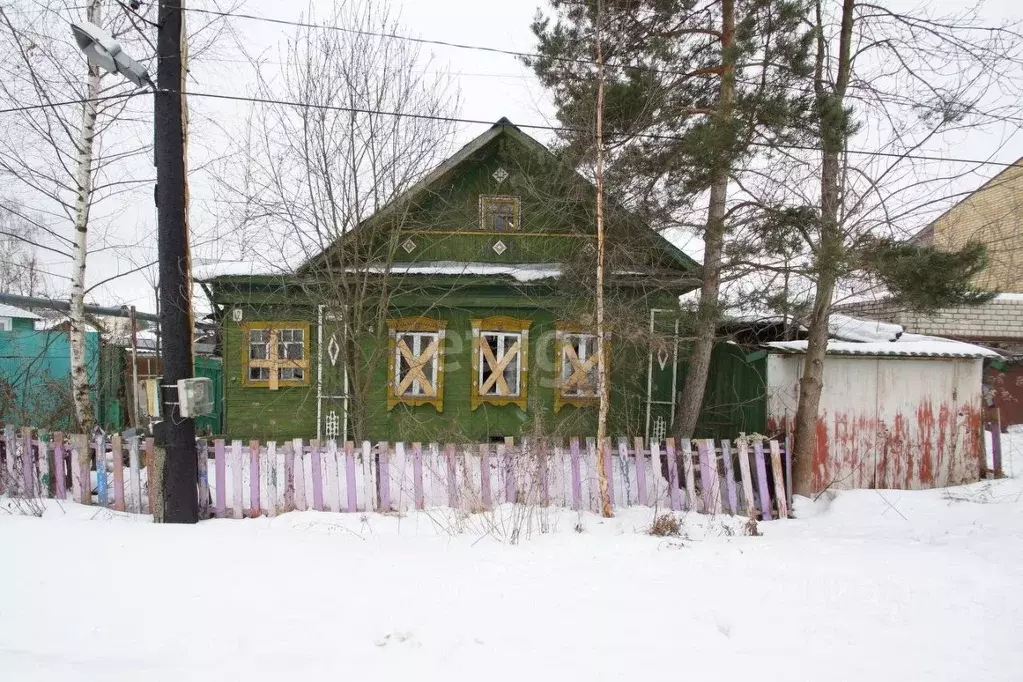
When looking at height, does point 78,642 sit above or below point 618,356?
below

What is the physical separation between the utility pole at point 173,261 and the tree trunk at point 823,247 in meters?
7.02

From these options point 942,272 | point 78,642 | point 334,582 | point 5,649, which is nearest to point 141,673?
point 78,642

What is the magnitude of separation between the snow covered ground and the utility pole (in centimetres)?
56

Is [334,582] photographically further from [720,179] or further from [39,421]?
[39,421]

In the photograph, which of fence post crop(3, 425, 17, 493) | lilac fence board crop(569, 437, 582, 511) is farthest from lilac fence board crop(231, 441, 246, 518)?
lilac fence board crop(569, 437, 582, 511)

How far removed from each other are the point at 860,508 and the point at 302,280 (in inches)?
327

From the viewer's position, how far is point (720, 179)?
745 centimetres

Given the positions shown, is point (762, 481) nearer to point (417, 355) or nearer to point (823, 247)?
point (823, 247)

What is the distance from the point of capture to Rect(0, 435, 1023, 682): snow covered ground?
3443 mm

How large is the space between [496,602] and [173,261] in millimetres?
4666

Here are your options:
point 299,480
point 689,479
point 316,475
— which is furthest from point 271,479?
point 689,479

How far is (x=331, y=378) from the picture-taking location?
10.5 metres

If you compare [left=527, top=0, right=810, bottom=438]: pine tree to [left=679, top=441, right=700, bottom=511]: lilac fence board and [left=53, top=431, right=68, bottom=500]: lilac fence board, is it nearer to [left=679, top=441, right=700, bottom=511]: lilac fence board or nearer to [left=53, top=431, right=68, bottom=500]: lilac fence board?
[left=679, top=441, right=700, bottom=511]: lilac fence board

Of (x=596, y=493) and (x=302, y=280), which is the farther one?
(x=302, y=280)
